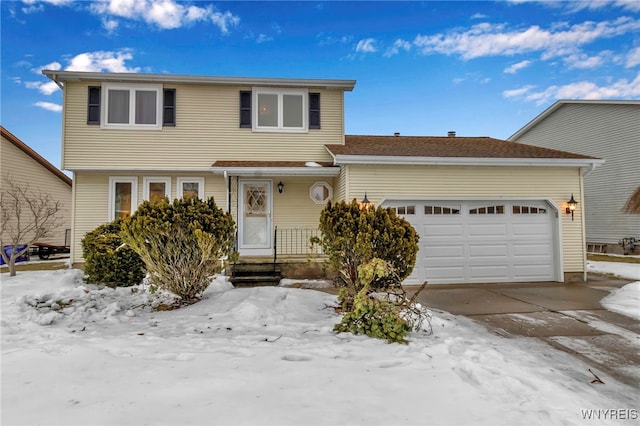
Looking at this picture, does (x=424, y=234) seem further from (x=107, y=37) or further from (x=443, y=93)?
(x=107, y=37)

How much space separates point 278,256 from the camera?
909cm

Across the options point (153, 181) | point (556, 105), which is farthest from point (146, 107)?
point (556, 105)

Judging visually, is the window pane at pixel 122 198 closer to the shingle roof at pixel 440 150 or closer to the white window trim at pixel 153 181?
the white window trim at pixel 153 181

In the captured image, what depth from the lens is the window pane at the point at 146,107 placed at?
30.7 feet

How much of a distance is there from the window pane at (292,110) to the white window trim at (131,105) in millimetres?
3699

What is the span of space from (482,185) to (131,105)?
1022cm

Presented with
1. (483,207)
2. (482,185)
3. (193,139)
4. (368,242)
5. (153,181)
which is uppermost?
(193,139)

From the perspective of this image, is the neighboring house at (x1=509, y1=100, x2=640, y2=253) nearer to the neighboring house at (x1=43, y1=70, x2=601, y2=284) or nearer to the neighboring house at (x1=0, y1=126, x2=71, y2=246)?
the neighboring house at (x1=43, y1=70, x2=601, y2=284)

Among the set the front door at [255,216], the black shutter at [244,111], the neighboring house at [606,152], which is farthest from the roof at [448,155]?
the neighboring house at [606,152]

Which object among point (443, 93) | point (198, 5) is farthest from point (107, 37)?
point (443, 93)

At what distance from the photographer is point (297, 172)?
28.6ft

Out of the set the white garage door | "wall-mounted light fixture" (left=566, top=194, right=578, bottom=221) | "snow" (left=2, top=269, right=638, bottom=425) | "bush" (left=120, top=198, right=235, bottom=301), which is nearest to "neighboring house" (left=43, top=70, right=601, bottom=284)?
the white garage door

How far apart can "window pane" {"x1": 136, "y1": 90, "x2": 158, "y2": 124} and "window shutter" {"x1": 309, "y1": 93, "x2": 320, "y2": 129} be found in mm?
4647

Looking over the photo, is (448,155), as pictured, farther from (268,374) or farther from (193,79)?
(193,79)
